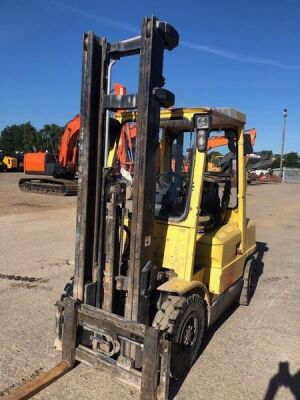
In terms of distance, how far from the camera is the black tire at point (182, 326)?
344cm

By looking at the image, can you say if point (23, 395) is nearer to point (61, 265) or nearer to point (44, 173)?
point (61, 265)

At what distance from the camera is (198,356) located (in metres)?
4.11

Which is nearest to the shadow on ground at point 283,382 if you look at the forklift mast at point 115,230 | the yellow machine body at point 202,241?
the yellow machine body at point 202,241

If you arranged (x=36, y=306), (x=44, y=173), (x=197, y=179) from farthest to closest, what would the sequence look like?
(x=44, y=173)
(x=36, y=306)
(x=197, y=179)

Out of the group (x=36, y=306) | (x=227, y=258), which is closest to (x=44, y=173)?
Result: (x=36, y=306)

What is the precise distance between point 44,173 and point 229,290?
16199 millimetres

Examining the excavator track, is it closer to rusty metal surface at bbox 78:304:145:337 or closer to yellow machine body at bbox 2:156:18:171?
rusty metal surface at bbox 78:304:145:337

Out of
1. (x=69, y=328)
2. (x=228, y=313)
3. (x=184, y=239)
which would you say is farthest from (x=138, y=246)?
(x=228, y=313)

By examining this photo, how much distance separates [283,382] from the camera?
3.78 meters

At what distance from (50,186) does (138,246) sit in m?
16.1

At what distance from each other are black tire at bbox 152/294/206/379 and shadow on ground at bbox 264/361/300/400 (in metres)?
0.72

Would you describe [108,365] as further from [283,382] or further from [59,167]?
[59,167]

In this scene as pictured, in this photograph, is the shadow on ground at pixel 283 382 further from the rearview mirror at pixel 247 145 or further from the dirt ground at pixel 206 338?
the rearview mirror at pixel 247 145

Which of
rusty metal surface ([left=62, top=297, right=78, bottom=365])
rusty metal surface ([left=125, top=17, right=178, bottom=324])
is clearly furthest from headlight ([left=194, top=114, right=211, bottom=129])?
rusty metal surface ([left=62, top=297, right=78, bottom=365])
